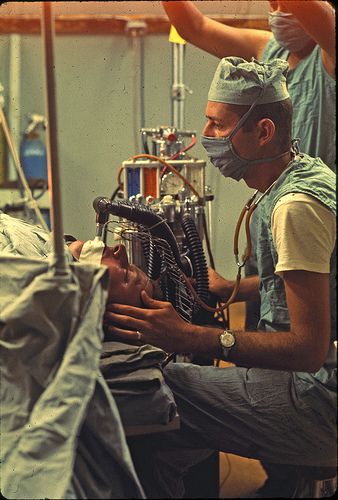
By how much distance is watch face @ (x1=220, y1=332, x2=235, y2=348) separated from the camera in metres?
1.32

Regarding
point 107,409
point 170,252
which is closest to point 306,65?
point 170,252

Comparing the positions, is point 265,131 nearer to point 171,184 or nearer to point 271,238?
point 271,238

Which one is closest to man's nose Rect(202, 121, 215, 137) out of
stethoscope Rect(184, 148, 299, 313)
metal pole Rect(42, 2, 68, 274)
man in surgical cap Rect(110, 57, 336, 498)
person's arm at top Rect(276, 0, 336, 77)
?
man in surgical cap Rect(110, 57, 336, 498)

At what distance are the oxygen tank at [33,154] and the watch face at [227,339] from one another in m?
2.18

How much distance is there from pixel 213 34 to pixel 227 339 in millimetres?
929

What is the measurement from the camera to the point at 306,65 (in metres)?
1.82

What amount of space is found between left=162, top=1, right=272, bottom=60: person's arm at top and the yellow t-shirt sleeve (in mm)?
525

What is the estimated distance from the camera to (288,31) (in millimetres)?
1665

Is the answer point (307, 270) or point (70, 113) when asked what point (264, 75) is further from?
point (70, 113)

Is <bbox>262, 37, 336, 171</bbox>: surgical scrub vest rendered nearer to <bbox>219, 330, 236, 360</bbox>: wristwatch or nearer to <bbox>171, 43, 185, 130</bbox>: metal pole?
<bbox>171, 43, 185, 130</bbox>: metal pole

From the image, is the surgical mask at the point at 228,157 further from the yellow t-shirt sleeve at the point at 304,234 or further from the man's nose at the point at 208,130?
the yellow t-shirt sleeve at the point at 304,234

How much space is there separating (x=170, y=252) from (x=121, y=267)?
0.49 feet

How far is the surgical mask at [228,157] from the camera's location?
4.66 ft

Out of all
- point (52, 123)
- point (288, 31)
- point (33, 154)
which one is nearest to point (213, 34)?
point (288, 31)
